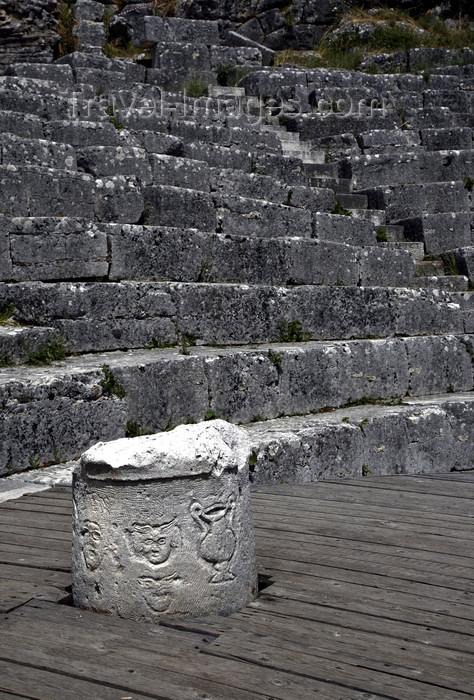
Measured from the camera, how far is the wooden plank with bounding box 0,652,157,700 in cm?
197

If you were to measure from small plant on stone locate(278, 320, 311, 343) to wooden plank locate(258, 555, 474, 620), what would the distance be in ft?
11.1

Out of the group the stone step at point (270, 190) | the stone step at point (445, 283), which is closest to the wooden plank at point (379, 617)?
the stone step at point (270, 190)

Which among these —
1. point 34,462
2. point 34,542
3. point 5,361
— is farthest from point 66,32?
point 34,542

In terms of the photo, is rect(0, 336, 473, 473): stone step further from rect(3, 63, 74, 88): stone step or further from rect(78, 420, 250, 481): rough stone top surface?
rect(3, 63, 74, 88): stone step

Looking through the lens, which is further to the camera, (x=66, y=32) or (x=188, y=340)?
(x=66, y=32)

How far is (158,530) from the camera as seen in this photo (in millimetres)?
2482

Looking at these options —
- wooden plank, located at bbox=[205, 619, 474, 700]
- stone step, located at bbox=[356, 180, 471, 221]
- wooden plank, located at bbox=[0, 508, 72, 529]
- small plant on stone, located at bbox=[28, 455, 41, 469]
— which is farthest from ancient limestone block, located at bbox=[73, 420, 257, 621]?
stone step, located at bbox=[356, 180, 471, 221]

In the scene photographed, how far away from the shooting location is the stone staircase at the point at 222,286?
4.82m

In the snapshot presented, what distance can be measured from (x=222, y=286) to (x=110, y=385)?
67.4 inches

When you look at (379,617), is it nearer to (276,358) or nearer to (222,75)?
(276,358)

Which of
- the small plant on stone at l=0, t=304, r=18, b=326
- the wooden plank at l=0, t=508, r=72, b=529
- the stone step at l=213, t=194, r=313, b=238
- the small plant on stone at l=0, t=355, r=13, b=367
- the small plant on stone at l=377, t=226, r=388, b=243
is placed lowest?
the wooden plank at l=0, t=508, r=72, b=529

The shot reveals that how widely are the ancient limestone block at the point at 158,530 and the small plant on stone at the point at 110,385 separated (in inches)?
77.5

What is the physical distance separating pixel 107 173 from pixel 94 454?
4.99 m

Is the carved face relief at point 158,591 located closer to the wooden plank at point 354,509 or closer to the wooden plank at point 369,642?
the wooden plank at point 369,642
